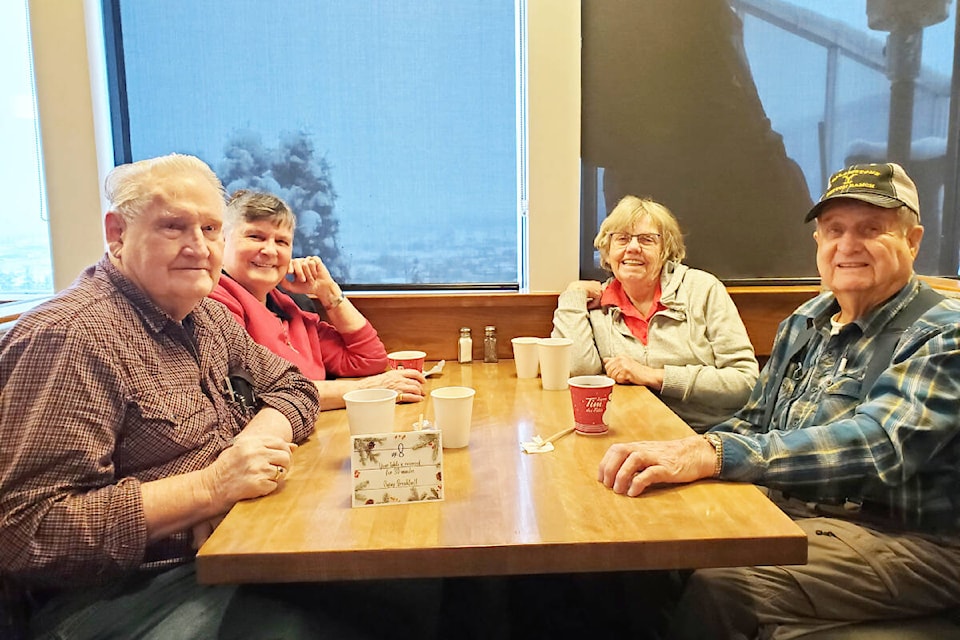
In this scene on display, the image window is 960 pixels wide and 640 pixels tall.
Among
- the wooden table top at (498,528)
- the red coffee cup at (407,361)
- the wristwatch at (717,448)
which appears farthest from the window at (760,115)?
the wooden table top at (498,528)

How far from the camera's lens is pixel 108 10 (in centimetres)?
260

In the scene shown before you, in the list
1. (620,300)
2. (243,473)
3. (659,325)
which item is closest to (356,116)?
(620,300)

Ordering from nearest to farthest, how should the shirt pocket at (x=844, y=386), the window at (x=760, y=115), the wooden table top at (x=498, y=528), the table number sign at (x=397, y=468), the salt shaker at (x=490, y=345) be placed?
the wooden table top at (x=498, y=528) < the table number sign at (x=397, y=468) < the shirt pocket at (x=844, y=386) < the salt shaker at (x=490, y=345) < the window at (x=760, y=115)

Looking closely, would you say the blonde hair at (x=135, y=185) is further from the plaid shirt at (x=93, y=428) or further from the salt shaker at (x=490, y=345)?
the salt shaker at (x=490, y=345)

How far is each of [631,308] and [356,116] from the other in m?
1.32

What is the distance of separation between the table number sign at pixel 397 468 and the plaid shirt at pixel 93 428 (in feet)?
1.18

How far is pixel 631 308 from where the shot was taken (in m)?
2.27

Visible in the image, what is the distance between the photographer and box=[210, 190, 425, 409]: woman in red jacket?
181 cm

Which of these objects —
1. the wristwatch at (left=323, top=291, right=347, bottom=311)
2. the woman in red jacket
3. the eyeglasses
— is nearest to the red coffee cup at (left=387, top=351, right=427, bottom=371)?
the woman in red jacket

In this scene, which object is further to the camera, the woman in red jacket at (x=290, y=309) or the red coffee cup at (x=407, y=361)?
the red coffee cup at (x=407, y=361)

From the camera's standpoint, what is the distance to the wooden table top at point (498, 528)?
3.07 ft

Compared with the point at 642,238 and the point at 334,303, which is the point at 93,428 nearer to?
the point at 334,303

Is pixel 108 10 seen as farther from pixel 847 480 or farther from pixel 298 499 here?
pixel 847 480

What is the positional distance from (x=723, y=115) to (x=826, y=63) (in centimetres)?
48
